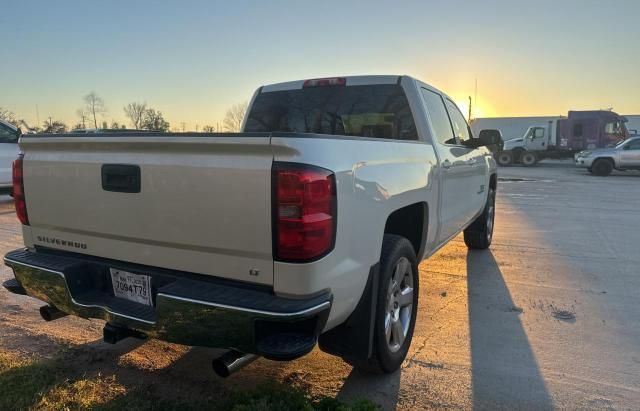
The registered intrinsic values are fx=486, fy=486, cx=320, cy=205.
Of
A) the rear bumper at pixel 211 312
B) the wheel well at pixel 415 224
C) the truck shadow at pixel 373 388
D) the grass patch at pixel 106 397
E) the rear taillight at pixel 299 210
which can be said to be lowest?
the truck shadow at pixel 373 388

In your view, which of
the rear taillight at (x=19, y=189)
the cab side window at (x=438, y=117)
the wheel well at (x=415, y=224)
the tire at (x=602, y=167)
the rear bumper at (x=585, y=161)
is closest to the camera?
the rear taillight at (x=19, y=189)

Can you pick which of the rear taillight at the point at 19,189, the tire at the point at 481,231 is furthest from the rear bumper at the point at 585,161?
the rear taillight at the point at 19,189

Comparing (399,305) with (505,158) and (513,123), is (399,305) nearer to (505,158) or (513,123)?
(505,158)

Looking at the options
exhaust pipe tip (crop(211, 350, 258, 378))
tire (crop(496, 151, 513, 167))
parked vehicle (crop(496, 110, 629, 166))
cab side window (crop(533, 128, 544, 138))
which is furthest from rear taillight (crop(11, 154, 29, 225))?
cab side window (crop(533, 128, 544, 138))

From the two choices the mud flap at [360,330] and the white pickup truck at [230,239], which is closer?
the white pickup truck at [230,239]

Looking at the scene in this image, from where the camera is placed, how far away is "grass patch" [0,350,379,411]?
2.56 metres

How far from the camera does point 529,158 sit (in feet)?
92.0

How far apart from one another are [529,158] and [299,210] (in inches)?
1130

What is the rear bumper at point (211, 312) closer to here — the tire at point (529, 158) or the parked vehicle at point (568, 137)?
the parked vehicle at point (568, 137)

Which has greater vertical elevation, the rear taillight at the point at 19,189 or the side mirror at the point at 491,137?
the side mirror at the point at 491,137

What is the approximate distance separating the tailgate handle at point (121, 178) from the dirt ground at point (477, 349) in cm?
127

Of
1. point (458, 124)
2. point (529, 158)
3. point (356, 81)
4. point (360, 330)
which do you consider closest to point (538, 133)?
point (529, 158)

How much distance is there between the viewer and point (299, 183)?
7.09 ft

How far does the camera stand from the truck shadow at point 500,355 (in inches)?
113
